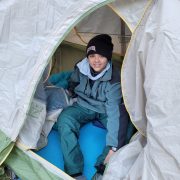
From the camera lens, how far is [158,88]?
1.47m

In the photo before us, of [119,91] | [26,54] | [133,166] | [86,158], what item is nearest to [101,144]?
[86,158]

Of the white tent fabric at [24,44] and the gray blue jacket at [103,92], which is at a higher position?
the white tent fabric at [24,44]

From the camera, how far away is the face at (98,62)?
2.17m

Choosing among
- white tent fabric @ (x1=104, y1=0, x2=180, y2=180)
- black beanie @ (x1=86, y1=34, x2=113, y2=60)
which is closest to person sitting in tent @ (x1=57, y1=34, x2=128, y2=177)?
black beanie @ (x1=86, y1=34, x2=113, y2=60)

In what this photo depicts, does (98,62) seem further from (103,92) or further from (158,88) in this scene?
(158,88)

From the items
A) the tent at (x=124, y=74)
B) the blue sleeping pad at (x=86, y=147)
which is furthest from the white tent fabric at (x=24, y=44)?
the blue sleeping pad at (x=86, y=147)

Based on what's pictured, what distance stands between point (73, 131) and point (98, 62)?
42cm

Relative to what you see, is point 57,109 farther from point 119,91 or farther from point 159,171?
point 159,171

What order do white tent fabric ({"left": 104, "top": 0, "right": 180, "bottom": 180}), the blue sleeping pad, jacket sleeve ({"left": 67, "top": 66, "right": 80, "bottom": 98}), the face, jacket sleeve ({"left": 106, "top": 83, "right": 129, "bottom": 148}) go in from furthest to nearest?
jacket sleeve ({"left": 67, "top": 66, "right": 80, "bottom": 98})
the face
the blue sleeping pad
jacket sleeve ({"left": 106, "top": 83, "right": 129, "bottom": 148})
white tent fabric ({"left": 104, "top": 0, "right": 180, "bottom": 180})

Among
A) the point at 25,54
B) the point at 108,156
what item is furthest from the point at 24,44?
the point at 108,156

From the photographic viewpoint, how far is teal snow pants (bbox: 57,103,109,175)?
76.8 inches

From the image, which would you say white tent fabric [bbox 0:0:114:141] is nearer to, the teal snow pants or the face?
the teal snow pants

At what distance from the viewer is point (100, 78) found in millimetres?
2154

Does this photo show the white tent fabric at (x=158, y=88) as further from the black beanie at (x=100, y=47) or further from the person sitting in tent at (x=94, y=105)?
the black beanie at (x=100, y=47)
